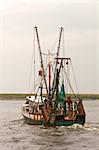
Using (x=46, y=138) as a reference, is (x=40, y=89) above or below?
above

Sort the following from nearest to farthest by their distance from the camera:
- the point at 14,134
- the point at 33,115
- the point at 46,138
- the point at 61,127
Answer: the point at 46,138, the point at 14,134, the point at 61,127, the point at 33,115

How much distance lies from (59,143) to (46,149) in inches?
184

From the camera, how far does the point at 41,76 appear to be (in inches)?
2721

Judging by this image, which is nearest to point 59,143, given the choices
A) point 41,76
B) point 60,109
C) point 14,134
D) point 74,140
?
point 74,140

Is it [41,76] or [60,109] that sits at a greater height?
[41,76]

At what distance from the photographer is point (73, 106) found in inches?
2662

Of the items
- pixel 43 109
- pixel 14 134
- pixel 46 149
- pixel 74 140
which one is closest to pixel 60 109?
pixel 43 109

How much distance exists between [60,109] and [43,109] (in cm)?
219

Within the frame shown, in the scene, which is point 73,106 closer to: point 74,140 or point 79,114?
point 79,114

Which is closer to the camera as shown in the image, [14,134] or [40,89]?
[14,134]

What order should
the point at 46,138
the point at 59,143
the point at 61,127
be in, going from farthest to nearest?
the point at 61,127 < the point at 46,138 < the point at 59,143

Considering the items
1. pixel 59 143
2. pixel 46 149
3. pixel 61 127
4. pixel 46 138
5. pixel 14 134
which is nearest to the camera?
pixel 46 149

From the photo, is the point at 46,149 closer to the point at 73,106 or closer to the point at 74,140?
the point at 74,140

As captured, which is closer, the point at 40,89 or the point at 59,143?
the point at 59,143
